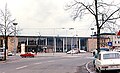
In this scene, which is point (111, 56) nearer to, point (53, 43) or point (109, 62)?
point (109, 62)

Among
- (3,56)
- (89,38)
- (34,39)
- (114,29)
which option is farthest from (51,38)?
(114,29)

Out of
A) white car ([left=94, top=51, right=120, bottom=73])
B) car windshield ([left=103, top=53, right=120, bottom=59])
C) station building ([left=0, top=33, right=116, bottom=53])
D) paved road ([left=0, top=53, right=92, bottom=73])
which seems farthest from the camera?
station building ([left=0, top=33, right=116, bottom=53])

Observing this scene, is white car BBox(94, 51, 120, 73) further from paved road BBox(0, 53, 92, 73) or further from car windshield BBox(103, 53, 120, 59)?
paved road BBox(0, 53, 92, 73)

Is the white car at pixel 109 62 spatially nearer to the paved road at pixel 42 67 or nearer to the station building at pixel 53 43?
the paved road at pixel 42 67

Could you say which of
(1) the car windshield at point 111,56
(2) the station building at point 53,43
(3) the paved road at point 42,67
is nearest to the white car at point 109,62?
(1) the car windshield at point 111,56

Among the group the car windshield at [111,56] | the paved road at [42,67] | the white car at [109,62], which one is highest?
the car windshield at [111,56]

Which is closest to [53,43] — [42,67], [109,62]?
[42,67]

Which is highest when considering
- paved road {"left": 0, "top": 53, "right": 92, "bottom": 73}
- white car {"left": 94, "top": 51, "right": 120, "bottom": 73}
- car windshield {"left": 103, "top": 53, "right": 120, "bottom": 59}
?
car windshield {"left": 103, "top": 53, "right": 120, "bottom": 59}

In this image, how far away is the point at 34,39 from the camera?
125438 mm

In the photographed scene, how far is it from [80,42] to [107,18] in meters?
105

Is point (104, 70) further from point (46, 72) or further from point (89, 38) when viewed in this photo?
point (89, 38)

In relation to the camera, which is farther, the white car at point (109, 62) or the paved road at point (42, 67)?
the paved road at point (42, 67)

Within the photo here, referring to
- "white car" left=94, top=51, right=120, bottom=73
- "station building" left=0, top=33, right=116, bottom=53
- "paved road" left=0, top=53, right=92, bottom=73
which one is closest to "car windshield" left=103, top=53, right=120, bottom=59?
"white car" left=94, top=51, right=120, bottom=73

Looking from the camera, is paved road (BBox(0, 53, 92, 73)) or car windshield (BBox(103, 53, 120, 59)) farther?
paved road (BBox(0, 53, 92, 73))
